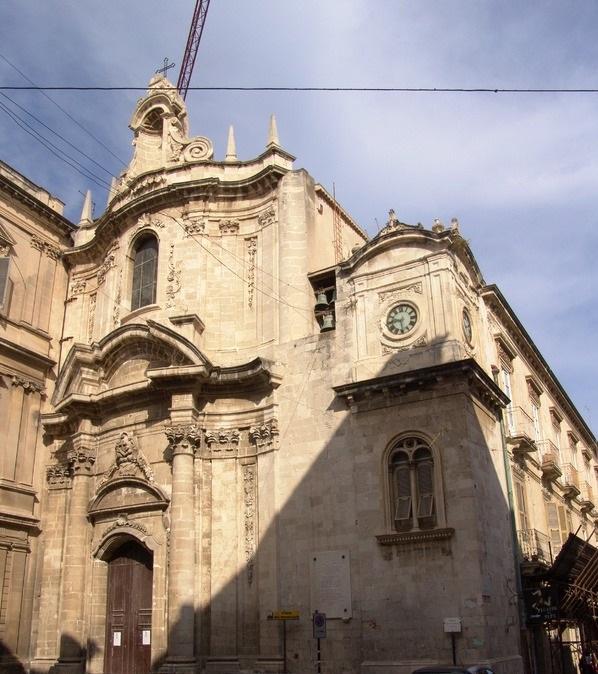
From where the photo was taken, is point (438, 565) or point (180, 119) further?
point (180, 119)

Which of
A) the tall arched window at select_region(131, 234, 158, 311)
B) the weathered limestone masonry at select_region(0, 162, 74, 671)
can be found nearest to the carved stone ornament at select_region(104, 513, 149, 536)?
the weathered limestone masonry at select_region(0, 162, 74, 671)

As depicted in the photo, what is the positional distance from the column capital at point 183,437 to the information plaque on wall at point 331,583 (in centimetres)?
426

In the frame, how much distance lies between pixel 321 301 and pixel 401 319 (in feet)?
9.94

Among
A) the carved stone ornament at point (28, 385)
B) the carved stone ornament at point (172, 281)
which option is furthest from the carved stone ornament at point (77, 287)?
the carved stone ornament at point (172, 281)

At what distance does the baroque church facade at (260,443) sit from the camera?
55.8 feet

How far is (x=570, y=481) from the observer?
2814cm

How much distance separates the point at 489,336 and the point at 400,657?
29.5ft

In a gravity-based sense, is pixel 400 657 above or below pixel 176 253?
below

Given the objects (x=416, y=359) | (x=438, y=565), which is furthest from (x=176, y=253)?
(x=438, y=565)

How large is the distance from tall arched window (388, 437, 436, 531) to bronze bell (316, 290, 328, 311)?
16.6 feet

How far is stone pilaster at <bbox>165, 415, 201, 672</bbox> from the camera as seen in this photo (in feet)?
59.3

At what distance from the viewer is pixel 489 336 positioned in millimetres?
21281

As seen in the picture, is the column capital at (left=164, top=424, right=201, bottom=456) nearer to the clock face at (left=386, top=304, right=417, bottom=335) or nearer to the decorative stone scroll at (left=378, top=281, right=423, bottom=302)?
the clock face at (left=386, top=304, right=417, bottom=335)

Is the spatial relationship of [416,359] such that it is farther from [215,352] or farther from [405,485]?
[215,352]
